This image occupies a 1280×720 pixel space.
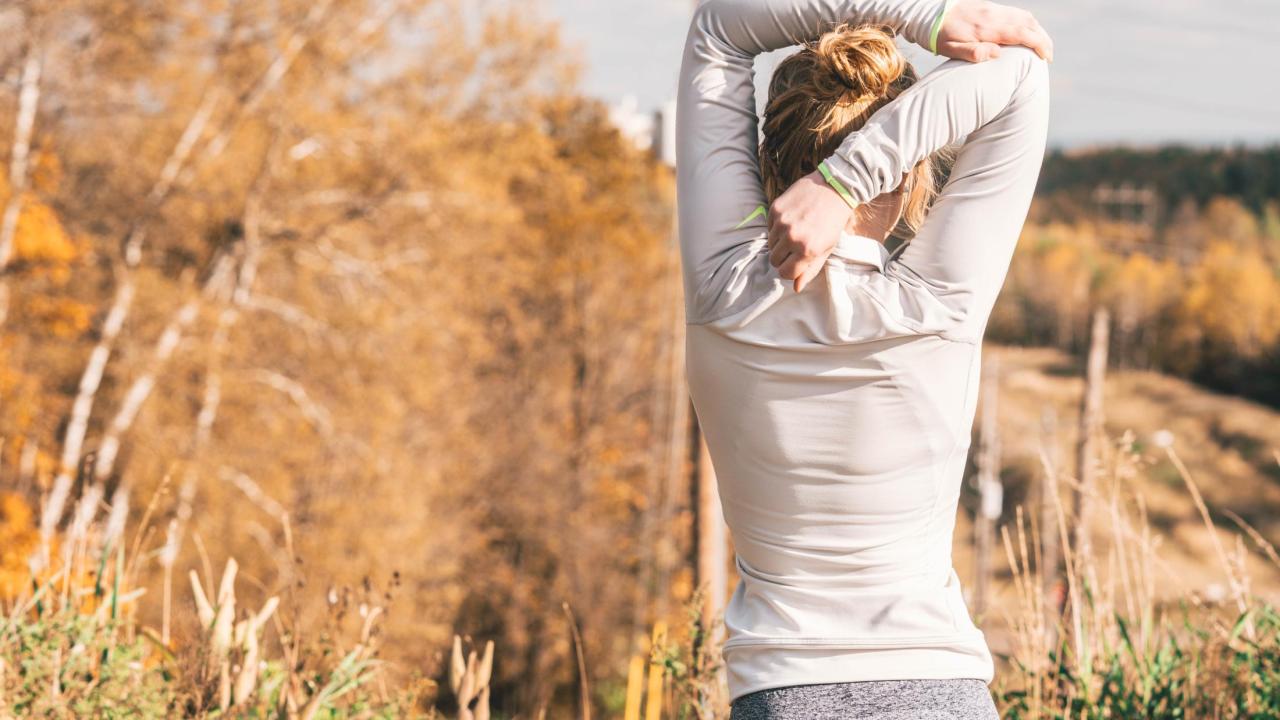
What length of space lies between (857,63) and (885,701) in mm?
645

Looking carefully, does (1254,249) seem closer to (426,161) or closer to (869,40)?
(426,161)

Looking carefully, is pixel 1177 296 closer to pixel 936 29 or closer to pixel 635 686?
pixel 635 686

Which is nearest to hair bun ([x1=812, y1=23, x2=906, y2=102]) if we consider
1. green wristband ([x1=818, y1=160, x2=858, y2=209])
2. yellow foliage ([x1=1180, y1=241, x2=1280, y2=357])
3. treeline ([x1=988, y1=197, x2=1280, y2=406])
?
green wristband ([x1=818, y1=160, x2=858, y2=209])

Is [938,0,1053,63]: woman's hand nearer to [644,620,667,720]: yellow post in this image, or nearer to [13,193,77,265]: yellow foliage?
[644,620,667,720]: yellow post

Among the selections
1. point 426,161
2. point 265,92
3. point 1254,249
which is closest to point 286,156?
point 265,92

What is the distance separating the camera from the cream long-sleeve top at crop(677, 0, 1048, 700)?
3.82 feet

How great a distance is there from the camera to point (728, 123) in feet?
4.17

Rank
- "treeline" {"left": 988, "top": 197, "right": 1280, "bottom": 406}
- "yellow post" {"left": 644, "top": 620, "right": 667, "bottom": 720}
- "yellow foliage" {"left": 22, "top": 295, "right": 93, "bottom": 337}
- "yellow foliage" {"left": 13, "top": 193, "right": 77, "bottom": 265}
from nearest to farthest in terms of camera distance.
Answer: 1. "yellow post" {"left": 644, "top": 620, "right": 667, "bottom": 720}
2. "yellow foliage" {"left": 13, "top": 193, "right": 77, "bottom": 265}
3. "yellow foliage" {"left": 22, "top": 295, "right": 93, "bottom": 337}
4. "treeline" {"left": 988, "top": 197, "right": 1280, "bottom": 406}

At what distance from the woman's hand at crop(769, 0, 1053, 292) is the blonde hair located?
64 mm

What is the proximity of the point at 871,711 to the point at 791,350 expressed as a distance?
1.19ft

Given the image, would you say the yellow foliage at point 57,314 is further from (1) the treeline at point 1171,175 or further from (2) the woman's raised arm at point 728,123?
(1) the treeline at point 1171,175

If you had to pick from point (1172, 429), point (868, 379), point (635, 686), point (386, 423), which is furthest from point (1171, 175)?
point (868, 379)

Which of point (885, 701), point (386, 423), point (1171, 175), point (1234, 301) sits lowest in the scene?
point (1234, 301)

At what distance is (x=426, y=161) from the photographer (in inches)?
669
